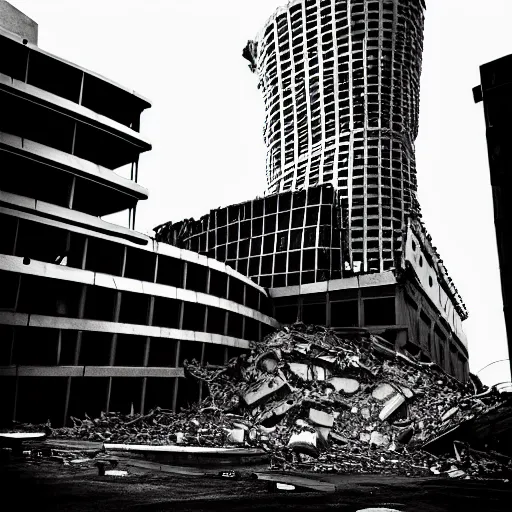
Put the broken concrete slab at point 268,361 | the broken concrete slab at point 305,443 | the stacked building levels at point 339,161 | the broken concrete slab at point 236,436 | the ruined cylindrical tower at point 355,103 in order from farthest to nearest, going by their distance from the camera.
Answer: the ruined cylindrical tower at point 355,103 < the stacked building levels at point 339,161 < the broken concrete slab at point 268,361 < the broken concrete slab at point 236,436 < the broken concrete slab at point 305,443

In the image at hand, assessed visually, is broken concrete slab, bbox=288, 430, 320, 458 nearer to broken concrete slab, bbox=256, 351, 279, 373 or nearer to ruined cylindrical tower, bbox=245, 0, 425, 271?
broken concrete slab, bbox=256, 351, 279, 373

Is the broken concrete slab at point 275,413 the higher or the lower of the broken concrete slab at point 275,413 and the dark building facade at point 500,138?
the lower

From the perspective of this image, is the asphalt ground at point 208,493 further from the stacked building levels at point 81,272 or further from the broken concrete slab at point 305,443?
the stacked building levels at point 81,272

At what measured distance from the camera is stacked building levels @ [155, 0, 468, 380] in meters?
34.0

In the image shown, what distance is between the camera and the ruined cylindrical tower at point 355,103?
159 feet

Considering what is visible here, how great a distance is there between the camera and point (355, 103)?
5031 centimetres

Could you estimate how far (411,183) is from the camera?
163 feet

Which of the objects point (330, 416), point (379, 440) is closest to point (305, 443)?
point (330, 416)

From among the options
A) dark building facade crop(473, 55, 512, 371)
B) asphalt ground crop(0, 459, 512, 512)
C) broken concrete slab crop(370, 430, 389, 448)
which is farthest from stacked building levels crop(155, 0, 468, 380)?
dark building facade crop(473, 55, 512, 371)

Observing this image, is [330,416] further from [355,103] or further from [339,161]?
[355,103]

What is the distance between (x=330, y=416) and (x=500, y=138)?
9.27 meters

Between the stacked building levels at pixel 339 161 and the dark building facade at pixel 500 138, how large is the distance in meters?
25.4

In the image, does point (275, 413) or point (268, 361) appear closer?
point (275, 413)

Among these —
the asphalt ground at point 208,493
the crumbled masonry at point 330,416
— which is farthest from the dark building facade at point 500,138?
the crumbled masonry at point 330,416
